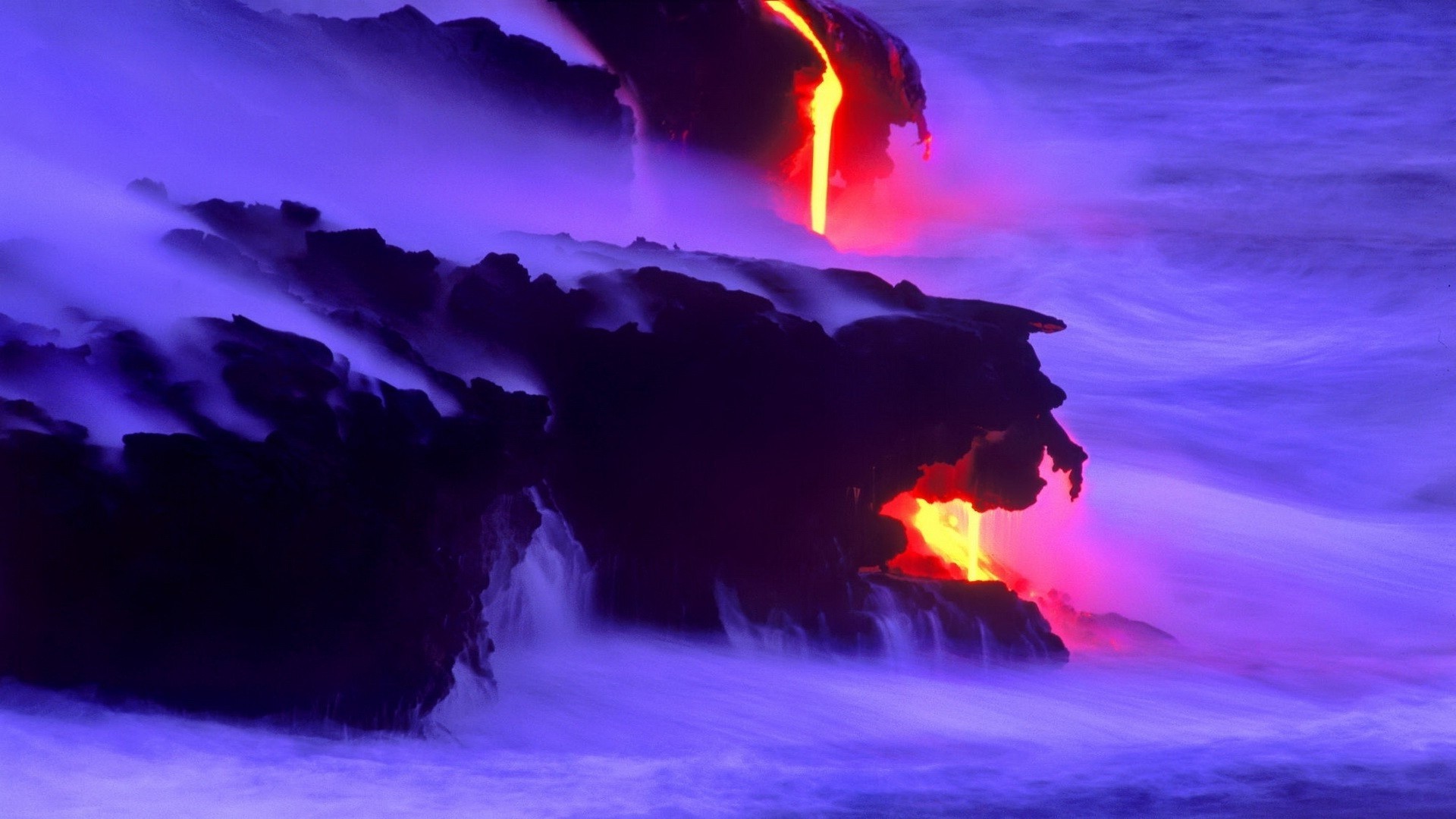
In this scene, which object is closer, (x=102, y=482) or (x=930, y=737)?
(x=102, y=482)

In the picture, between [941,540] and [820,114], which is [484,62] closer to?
[820,114]

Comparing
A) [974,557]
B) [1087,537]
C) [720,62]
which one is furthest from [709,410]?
[720,62]

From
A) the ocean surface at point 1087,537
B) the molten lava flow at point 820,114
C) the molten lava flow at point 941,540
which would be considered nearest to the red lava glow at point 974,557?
the molten lava flow at point 941,540

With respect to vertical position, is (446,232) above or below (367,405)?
above

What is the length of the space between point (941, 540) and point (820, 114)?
550 centimetres

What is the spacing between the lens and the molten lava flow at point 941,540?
11.0 m

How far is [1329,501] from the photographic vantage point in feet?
48.2

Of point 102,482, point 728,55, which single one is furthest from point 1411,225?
point 102,482

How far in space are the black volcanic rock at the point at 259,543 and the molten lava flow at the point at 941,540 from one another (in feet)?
10.2

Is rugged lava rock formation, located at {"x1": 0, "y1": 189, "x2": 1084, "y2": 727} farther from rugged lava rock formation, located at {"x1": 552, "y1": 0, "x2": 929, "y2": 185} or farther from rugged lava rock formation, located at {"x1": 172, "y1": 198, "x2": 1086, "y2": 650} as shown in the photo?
rugged lava rock formation, located at {"x1": 552, "y1": 0, "x2": 929, "y2": 185}

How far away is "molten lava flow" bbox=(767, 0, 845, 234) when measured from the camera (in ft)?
49.6

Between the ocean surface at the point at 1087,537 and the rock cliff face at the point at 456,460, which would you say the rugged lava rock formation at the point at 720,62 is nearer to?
the ocean surface at the point at 1087,537

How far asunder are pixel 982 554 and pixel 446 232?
341 centimetres

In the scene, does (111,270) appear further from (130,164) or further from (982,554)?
(982,554)
